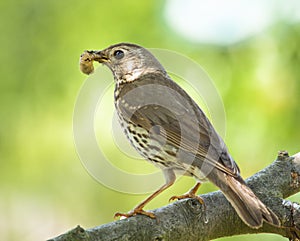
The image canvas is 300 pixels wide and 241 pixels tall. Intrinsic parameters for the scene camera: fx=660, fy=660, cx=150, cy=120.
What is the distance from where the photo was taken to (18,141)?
287 inches

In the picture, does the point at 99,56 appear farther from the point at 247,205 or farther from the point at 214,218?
the point at 247,205

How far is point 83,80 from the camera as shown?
7121 millimetres

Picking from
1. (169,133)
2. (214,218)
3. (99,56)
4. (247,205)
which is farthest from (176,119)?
(99,56)

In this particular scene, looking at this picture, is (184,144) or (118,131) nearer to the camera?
(184,144)

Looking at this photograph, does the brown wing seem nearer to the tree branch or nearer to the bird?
the bird

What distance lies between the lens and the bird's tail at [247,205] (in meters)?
4.07

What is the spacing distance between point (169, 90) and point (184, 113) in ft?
1.21

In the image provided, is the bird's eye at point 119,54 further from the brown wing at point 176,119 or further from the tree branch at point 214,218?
the tree branch at point 214,218

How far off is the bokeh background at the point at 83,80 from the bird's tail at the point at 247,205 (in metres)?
2.06

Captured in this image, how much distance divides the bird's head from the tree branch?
158cm

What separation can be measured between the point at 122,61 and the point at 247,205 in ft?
6.86

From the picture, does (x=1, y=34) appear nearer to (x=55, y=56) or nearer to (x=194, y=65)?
(x=55, y=56)

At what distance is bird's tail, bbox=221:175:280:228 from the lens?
13.4ft

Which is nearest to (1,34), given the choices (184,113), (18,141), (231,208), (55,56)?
(55,56)
